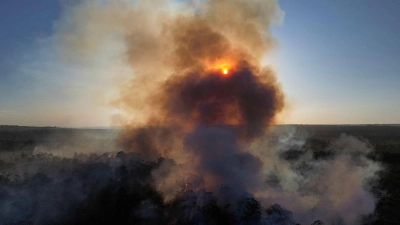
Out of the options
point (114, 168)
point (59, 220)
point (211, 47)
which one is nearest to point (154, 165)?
point (114, 168)

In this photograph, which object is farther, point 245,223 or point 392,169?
point 392,169

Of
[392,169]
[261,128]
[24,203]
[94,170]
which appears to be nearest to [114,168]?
[94,170]

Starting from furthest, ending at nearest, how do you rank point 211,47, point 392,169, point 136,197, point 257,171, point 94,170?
point 392,169, point 211,47, point 257,171, point 94,170, point 136,197

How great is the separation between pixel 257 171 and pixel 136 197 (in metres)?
9.40

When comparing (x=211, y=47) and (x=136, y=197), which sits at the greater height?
(x=211, y=47)

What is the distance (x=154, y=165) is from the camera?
2091 cm

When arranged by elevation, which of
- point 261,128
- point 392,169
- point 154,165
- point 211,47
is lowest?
point 392,169

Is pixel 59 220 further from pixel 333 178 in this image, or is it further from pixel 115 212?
pixel 333 178

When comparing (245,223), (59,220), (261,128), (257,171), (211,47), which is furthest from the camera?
(211,47)

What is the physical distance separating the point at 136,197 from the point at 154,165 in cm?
471

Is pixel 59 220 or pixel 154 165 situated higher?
pixel 154 165

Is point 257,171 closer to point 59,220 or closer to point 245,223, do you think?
point 245,223

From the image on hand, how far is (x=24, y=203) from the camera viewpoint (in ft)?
49.6

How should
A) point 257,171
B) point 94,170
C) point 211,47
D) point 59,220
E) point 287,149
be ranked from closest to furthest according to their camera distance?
point 59,220 < point 94,170 < point 257,171 < point 211,47 < point 287,149
